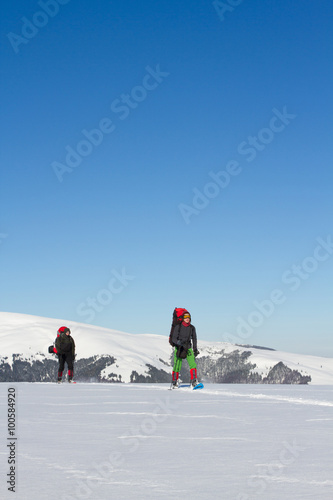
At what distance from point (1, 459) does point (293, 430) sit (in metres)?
3.79

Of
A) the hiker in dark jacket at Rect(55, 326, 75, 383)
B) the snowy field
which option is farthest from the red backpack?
the snowy field

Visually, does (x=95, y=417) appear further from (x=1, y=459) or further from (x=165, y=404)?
(x=1, y=459)

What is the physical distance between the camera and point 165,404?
39.5ft

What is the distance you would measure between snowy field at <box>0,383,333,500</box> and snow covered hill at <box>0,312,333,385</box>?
49.3 m

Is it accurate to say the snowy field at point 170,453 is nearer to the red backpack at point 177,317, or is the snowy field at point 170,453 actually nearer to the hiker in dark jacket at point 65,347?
the red backpack at point 177,317

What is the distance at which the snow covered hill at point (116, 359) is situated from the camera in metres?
63.5

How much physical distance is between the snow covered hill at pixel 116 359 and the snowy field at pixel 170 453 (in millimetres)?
49325

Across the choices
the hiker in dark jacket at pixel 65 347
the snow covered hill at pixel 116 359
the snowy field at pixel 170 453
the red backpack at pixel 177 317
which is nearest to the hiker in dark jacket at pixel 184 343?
the red backpack at pixel 177 317

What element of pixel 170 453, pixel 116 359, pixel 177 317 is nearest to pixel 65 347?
pixel 177 317

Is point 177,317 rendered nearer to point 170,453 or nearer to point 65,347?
point 65,347

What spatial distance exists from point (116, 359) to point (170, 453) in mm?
61912

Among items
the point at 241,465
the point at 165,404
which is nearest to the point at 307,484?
the point at 241,465

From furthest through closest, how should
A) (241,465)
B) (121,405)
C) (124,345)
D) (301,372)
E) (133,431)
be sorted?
(124,345) < (301,372) < (121,405) < (133,431) < (241,465)

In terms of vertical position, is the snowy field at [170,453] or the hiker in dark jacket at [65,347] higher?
the hiker in dark jacket at [65,347]
